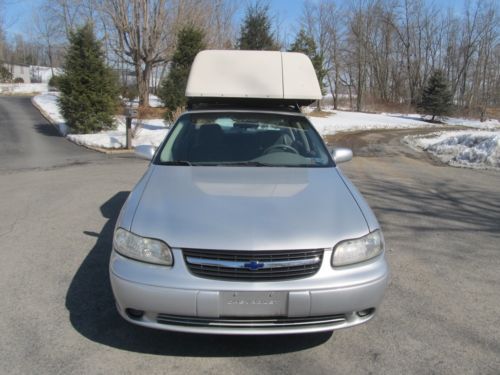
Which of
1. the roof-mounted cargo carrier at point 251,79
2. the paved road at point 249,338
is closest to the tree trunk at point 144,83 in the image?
the paved road at point 249,338

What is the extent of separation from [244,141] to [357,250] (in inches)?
74.9

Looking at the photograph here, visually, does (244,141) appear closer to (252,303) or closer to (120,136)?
(252,303)

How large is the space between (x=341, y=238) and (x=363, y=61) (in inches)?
2130

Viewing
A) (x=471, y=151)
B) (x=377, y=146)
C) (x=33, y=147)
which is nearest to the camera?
(x=471, y=151)

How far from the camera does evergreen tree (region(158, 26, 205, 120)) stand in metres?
19.2

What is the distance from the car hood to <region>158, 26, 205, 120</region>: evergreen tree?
15990mm

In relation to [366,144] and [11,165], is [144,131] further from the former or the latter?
[366,144]

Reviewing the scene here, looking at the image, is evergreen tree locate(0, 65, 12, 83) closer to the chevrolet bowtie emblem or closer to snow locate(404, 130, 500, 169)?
snow locate(404, 130, 500, 169)

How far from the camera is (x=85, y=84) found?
16656 mm

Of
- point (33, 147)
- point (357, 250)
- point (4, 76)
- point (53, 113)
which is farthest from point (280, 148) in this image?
point (4, 76)

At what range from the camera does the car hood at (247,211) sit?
2717mm

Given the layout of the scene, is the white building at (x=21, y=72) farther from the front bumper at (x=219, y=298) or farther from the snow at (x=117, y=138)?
the front bumper at (x=219, y=298)

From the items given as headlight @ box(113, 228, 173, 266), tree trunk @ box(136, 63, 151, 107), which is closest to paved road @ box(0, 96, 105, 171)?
tree trunk @ box(136, 63, 151, 107)

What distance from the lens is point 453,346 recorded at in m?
3.10
